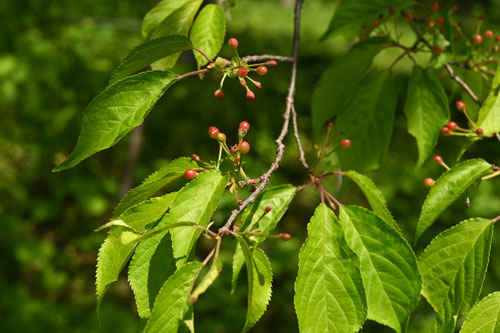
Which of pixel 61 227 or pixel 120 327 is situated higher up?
pixel 120 327

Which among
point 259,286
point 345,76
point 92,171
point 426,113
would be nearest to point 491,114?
point 426,113

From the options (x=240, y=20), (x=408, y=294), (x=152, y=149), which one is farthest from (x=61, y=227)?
(x=240, y=20)

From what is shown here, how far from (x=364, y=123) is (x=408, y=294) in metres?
0.66

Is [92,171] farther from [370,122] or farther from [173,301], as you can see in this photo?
[173,301]

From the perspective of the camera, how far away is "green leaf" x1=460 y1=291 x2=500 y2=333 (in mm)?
895

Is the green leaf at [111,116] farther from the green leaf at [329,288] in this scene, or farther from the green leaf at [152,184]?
the green leaf at [329,288]

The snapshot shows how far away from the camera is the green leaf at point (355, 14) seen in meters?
1.57

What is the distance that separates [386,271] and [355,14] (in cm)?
103

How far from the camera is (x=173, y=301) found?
756mm

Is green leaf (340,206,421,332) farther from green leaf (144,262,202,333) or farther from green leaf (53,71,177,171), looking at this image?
green leaf (53,71,177,171)

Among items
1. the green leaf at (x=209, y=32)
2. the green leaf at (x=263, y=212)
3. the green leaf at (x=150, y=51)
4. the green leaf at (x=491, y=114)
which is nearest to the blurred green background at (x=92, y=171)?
the green leaf at (x=491, y=114)

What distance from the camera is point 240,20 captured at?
36.9 ft

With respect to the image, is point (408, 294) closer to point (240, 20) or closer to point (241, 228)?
point (241, 228)

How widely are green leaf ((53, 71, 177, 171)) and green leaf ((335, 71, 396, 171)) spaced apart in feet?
2.33
